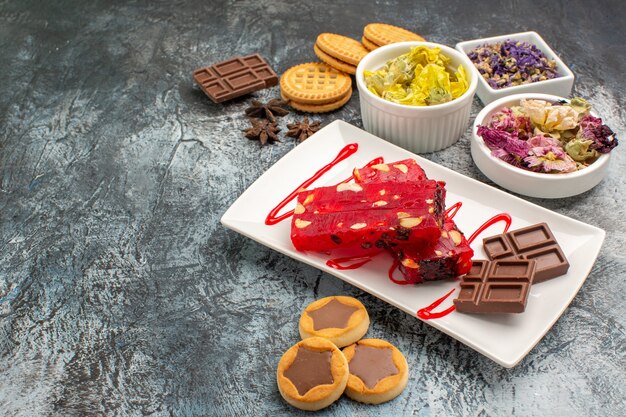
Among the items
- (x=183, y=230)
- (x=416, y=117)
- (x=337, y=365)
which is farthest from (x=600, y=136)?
(x=183, y=230)

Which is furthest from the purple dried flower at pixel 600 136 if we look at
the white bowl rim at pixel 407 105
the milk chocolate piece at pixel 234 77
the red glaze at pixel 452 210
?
the milk chocolate piece at pixel 234 77

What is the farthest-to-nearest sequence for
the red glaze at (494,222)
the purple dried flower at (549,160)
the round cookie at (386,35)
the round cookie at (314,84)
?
the round cookie at (386,35), the round cookie at (314,84), the purple dried flower at (549,160), the red glaze at (494,222)

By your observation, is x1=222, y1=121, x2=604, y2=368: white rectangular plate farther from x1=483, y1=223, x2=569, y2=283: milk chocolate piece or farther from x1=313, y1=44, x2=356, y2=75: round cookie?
x1=313, y1=44, x2=356, y2=75: round cookie

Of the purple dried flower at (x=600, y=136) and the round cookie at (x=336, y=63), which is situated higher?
the purple dried flower at (x=600, y=136)

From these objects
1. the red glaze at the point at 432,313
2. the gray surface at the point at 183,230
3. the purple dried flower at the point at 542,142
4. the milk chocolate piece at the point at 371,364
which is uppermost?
the purple dried flower at the point at 542,142

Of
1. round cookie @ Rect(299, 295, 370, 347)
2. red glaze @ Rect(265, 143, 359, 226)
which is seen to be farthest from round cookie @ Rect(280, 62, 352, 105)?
round cookie @ Rect(299, 295, 370, 347)

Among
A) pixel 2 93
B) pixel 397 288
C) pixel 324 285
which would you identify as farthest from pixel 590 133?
pixel 2 93

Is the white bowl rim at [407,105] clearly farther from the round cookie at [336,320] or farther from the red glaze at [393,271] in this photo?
the round cookie at [336,320]

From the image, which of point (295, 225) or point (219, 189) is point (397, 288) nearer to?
point (295, 225)

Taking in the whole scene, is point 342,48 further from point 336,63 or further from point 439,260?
point 439,260
